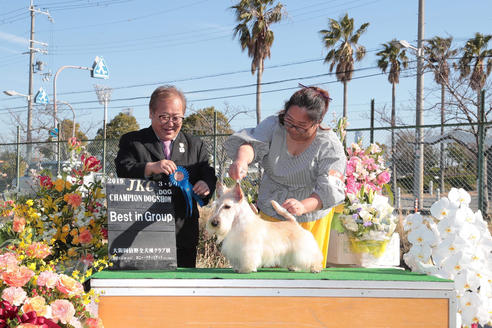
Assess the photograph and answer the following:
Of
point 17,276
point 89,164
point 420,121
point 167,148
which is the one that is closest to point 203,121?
point 420,121

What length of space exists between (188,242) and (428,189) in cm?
965

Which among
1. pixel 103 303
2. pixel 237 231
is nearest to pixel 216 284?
pixel 237 231

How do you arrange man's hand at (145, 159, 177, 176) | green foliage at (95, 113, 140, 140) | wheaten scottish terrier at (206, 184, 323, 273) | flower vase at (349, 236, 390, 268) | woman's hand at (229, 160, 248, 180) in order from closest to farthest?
1. wheaten scottish terrier at (206, 184, 323, 273)
2. woman's hand at (229, 160, 248, 180)
3. man's hand at (145, 159, 177, 176)
4. flower vase at (349, 236, 390, 268)
5. green foliage at (95, 113, 140, 140)

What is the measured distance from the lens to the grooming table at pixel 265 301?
188cm

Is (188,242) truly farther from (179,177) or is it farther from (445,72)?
(445,72)

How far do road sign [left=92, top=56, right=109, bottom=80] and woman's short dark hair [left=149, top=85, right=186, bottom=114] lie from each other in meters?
23.6

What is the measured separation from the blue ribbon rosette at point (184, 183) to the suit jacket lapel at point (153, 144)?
195 millimetres

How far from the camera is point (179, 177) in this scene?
8.08 feet

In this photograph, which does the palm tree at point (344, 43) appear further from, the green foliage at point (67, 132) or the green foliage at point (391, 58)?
the green foliage at point (67, 132)

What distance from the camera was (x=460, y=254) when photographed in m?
2.41

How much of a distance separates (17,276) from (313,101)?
1.48 meters

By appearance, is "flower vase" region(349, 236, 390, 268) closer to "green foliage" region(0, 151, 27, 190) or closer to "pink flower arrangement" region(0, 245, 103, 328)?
"pink flower arrangement" region(0, 245, 103, 328)

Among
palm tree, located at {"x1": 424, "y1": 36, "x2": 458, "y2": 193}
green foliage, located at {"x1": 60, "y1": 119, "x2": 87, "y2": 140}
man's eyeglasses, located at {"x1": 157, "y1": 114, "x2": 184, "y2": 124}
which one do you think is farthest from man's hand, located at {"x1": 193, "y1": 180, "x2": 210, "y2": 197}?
green foliage, located at {"x1": 60, "y1": 119, "x2": 87, "y2": 140}

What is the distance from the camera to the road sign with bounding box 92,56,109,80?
2461 centimetres
